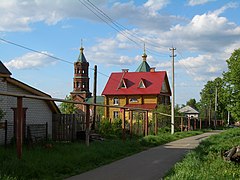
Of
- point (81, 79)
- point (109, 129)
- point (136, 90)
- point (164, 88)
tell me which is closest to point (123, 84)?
point (136, 90)

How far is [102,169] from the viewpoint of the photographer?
11.8 meters

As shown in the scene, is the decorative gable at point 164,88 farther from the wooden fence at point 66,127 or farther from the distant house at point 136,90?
the wooden fence at point 66,127

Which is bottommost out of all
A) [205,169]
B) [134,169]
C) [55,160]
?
[134,169]

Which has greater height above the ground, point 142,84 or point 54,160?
point 142,84

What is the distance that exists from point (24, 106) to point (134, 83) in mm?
44579

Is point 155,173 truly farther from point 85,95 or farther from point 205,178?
point 85,95

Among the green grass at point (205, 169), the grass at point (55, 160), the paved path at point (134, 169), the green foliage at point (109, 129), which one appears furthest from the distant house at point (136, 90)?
the green grass at point (205, 169)

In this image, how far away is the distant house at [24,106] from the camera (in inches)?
680

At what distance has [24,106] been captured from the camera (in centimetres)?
1936

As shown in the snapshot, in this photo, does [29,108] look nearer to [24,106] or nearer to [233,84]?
[24,106]

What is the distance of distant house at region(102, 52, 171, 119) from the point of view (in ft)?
200

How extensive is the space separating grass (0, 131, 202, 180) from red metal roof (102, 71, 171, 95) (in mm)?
44734

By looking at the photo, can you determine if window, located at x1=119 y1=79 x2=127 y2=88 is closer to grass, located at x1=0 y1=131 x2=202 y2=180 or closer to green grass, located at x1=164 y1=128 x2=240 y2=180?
grass, located at x1=0 y1=131 x2=202 y2=180

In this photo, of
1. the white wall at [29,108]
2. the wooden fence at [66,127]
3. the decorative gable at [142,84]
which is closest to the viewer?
the white wall at [29,108]
